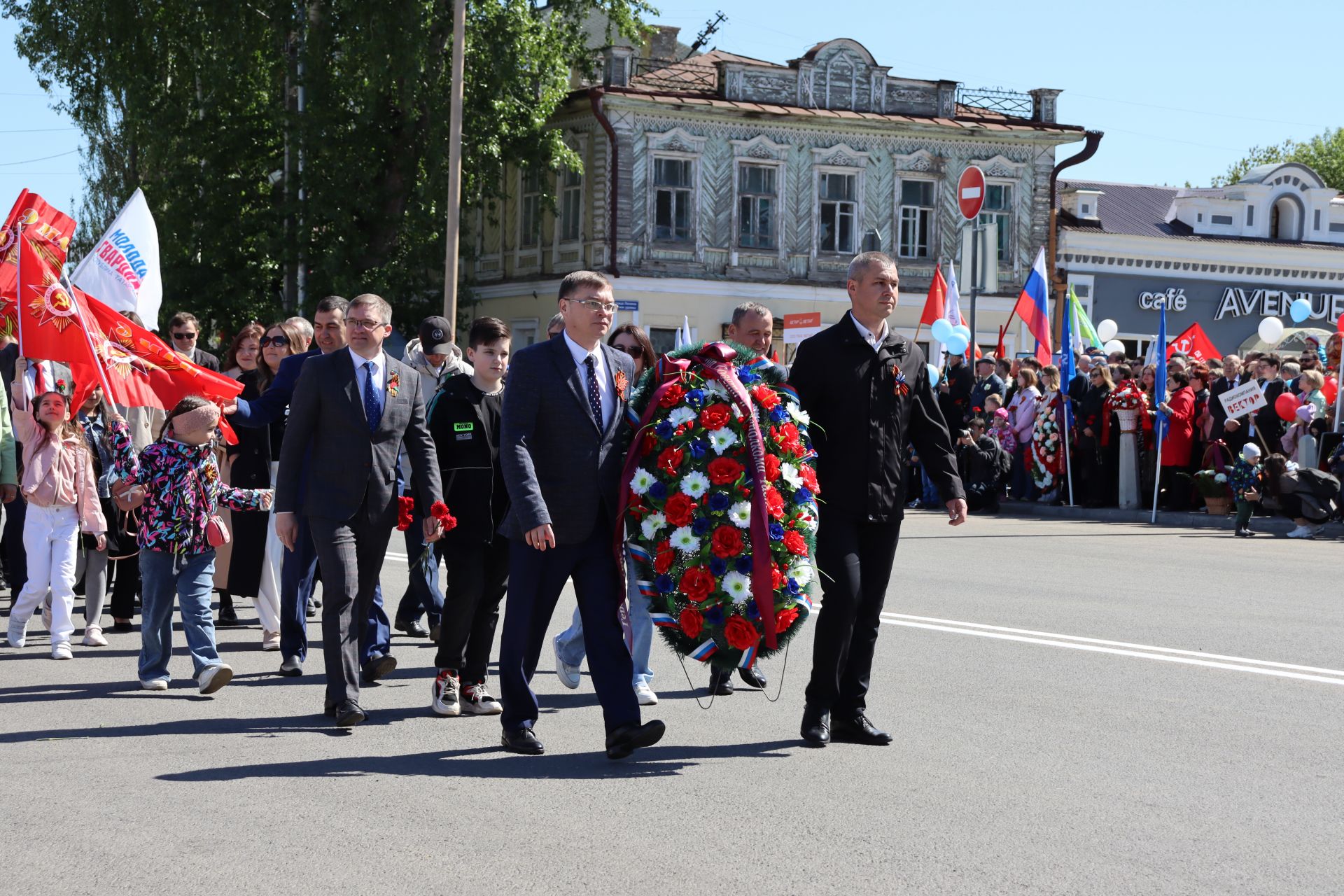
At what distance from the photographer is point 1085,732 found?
25.1 ft

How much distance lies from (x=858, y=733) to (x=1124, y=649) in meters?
3.29

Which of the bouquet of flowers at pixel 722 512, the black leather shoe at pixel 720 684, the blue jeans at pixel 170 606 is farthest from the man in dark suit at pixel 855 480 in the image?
the blue jeans at pixel 170 606

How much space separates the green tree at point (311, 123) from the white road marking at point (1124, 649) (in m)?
24.3

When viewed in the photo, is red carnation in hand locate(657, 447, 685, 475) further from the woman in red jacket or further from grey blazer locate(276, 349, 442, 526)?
the woman in red jacket

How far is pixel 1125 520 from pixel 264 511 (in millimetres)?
14764

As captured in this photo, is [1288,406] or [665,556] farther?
[1288,406]

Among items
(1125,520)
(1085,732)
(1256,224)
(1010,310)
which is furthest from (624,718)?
(1256,224)

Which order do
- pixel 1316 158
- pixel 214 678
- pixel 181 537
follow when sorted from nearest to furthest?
pixel 214 678
pixel 181 537
pixel 1316 158

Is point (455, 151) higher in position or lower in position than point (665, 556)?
higher

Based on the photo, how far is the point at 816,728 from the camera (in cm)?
743

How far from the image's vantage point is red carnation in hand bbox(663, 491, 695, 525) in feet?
23.4

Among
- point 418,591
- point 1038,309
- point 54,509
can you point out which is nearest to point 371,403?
point 418,591

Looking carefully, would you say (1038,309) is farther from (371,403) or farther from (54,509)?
(371,403)

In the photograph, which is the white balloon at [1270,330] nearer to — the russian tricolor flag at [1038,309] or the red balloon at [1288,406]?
the russian tricolor flag at [1038,309]
